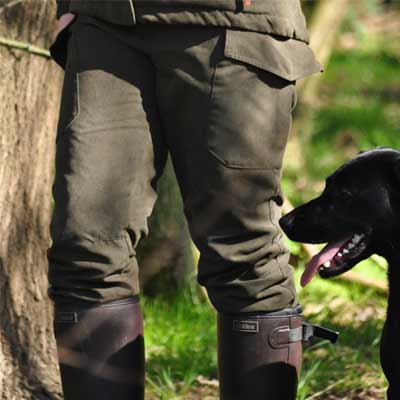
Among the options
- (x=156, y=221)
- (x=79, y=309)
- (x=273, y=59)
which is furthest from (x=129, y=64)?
(x=156, y=221)

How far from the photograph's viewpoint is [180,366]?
3.71m

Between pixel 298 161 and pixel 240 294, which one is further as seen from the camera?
pixel 298 161

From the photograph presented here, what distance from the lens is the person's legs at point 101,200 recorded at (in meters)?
2.54

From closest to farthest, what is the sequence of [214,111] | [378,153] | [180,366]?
[214,111] → [378,153] → [180,366]

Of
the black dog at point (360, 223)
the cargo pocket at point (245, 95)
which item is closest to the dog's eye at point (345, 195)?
the black dog at point (360, 223)

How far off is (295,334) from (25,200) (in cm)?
115

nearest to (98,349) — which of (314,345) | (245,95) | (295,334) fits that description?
(295,334)

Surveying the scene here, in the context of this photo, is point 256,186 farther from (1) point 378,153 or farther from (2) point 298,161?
(2) point 298,161

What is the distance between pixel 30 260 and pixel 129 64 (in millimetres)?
1067

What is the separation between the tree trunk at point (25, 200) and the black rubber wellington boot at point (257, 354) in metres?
0.83

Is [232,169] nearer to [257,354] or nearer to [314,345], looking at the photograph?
[257,354]

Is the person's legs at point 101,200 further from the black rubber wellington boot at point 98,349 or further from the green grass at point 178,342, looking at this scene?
the green grass at point 178,342

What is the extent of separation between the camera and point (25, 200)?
10.9ft

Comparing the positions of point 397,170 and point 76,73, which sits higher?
point 76,73
